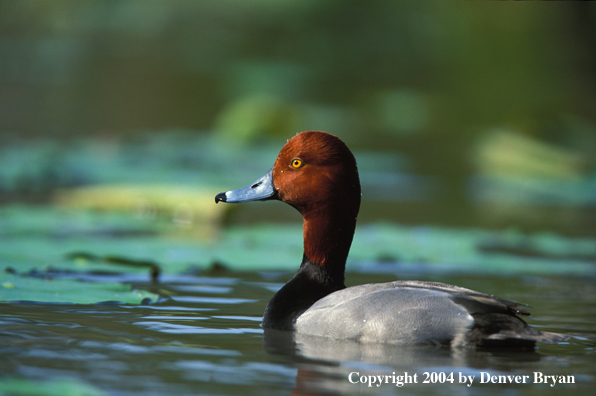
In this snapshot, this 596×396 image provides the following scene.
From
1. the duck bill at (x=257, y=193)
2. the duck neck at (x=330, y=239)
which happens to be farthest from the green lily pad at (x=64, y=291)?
the duck neck at (x=330, y=239)

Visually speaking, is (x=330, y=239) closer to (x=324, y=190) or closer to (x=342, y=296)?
(x=324, y=190)

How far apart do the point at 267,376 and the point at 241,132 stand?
10460 millimetres

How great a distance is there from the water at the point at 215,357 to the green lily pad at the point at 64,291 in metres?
0.05

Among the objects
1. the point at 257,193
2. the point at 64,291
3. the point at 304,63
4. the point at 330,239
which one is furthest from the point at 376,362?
the point at 304,63

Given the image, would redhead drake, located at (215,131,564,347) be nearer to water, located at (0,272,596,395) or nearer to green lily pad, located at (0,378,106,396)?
water, located at (0,272,596,395)

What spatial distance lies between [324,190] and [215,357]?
1.35 metres

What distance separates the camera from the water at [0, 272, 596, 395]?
3.32 metres

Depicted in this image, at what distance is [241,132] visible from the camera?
13.8 meters

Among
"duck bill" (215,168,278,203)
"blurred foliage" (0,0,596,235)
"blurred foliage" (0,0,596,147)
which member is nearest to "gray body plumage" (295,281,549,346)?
"duck bill" (215,168,278,203)

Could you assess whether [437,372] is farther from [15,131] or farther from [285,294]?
[15,131]

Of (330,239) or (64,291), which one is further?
(64,291)

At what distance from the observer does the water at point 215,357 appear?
10.9 feet

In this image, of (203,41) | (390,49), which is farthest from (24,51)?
(390,49)

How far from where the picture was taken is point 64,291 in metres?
5.02
